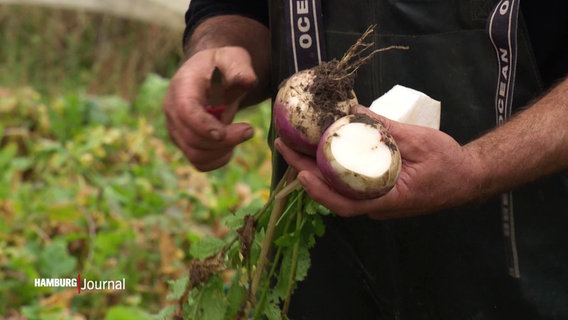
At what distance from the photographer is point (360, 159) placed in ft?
5.79

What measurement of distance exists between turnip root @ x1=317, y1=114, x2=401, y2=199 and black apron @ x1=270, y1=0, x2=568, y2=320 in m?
0.42

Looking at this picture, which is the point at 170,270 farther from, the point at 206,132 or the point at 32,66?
the point at 32,66

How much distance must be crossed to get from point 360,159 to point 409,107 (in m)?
0.21

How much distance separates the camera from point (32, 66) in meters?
6.20

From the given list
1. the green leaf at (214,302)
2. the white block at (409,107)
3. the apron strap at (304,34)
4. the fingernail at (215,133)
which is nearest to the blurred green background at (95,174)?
the green leaf at (214,302)

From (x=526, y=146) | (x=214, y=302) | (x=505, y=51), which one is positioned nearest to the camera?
(x=526, y=146)

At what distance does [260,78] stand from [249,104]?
8 centimetres

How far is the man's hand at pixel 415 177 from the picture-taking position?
179 centimetres

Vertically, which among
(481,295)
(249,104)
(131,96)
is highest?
(249,104)

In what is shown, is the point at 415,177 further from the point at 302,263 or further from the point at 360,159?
the point at 302,263

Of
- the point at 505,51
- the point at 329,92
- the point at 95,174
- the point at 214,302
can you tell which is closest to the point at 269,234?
the point at 214,302

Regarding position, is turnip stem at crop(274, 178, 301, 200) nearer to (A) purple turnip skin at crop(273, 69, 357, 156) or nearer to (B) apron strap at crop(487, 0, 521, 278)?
(A) purple turnip skin at crop(273, 69, 357, 156)

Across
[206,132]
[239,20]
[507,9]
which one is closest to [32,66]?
[239,20]

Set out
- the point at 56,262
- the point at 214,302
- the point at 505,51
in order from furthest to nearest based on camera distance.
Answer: the point at 56,262 < the point at 214,302 < the point at 505,51
